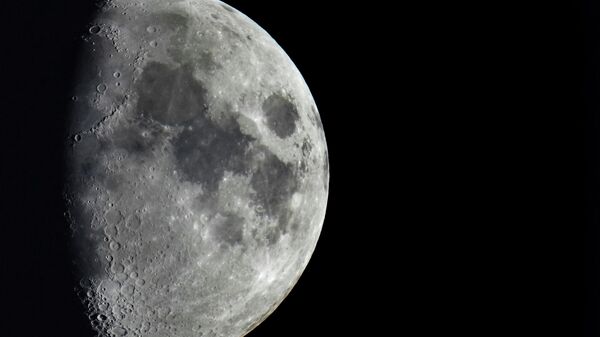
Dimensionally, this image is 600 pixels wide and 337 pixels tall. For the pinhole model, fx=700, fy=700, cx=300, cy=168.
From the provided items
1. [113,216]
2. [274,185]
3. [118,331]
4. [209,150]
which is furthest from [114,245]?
[274,185]

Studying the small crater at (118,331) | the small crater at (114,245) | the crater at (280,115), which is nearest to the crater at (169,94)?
the crater at (280,115)

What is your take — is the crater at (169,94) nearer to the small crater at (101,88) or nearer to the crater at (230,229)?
the small crater at (101,88)

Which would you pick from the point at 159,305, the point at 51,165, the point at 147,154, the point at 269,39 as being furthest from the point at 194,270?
the point at 269,39

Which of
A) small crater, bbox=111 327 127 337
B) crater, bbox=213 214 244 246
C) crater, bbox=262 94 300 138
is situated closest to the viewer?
crater, bbox=213 214 244 246

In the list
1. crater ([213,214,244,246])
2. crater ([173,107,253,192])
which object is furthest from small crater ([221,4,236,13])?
crater ([213,214,244,246])

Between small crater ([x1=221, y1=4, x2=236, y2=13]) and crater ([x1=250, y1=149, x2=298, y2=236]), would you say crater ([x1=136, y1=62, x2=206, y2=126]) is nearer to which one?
crater ([x1=250, y1=149, x2=298, y2=236])

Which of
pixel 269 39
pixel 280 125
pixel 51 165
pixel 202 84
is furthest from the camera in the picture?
pixel 269 39

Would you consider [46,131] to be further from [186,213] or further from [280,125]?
[280,125]
